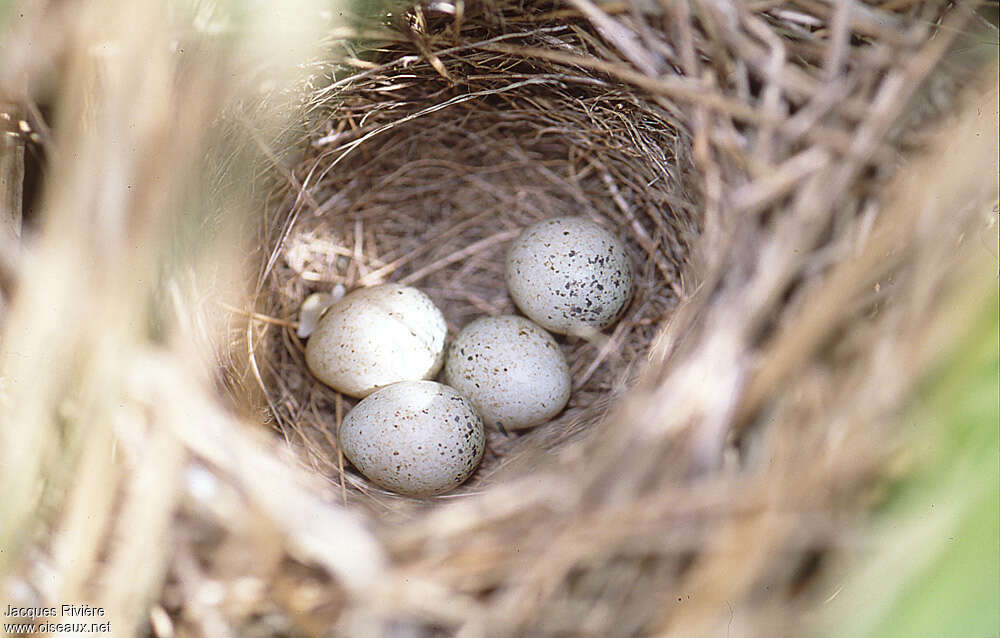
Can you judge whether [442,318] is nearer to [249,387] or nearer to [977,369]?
[249,387]

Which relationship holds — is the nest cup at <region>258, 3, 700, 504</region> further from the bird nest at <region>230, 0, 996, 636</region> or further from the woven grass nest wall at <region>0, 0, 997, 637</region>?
the woven grass nest wall at <region>0, 0, 997, 637</region>

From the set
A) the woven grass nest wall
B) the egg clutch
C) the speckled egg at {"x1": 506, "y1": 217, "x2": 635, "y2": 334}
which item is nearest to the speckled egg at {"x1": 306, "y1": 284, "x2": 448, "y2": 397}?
the egg clutch

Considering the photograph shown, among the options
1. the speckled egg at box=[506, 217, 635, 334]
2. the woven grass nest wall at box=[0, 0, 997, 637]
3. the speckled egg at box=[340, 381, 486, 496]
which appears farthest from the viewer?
the speckled egg at box=[506, 217, 635, 334]

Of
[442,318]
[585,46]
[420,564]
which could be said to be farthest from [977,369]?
[442,318]

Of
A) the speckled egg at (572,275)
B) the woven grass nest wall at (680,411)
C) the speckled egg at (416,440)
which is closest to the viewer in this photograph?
the woven grass nest wall at (680,411)

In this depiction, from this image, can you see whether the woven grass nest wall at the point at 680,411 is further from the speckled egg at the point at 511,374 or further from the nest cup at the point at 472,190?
the speckled egg at the point at 511,374

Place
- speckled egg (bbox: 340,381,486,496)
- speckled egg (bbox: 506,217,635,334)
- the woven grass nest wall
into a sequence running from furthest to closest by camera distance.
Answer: speckled egg (bbox: 506,217,635,334) → speckled egg (bbox: 340,381,486,496) → the woven grass nest wall

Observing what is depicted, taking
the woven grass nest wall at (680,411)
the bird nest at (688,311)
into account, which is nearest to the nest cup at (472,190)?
the bird nest at (688,311)
